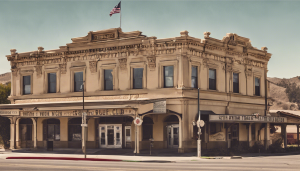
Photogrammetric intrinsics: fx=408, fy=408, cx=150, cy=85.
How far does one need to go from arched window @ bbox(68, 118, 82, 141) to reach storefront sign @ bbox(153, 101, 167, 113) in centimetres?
956

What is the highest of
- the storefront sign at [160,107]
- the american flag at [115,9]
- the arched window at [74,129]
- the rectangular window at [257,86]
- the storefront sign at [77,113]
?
the american flag at [115,9]

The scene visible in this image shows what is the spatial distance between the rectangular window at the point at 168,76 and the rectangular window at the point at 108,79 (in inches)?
223

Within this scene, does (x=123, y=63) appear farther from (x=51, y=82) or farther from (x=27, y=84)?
(x=27, y=84)

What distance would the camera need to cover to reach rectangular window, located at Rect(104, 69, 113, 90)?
38.8 m

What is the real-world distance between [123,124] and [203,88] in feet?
26.7

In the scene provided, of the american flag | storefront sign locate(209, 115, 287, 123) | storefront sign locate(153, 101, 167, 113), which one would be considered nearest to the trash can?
storefront sign locate(153, 101, 167, 113)

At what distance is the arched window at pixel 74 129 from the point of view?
40.0 metres

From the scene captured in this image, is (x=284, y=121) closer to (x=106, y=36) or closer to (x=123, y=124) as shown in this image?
(x=123, y=124)

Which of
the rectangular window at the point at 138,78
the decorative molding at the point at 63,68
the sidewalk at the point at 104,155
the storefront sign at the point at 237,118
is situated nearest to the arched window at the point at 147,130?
the sidewalk at the point at 104,155

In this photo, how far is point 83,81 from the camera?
39.2 metres

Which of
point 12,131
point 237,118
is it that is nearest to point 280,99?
point 237,118

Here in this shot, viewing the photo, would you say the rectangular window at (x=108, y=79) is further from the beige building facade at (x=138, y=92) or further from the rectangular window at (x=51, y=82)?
the rectangular window at (x=51, y=82)

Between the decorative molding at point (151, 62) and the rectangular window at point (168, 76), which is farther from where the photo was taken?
the decorative molding at point (151, 62)

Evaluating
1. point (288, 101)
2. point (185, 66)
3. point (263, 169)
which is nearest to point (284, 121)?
point (185, 66)
